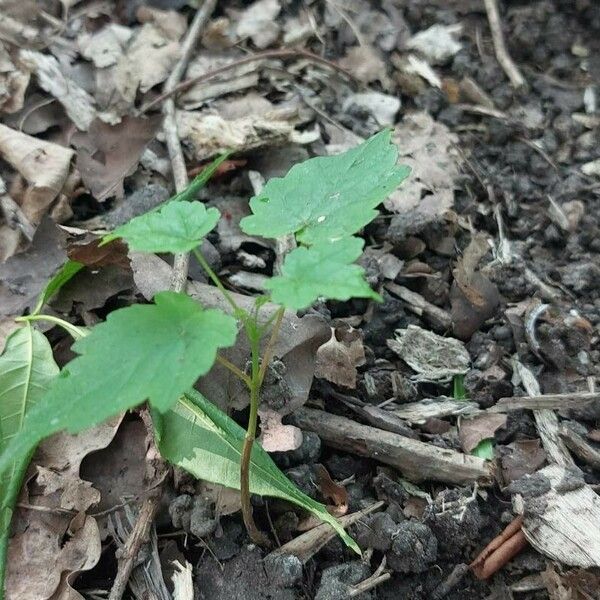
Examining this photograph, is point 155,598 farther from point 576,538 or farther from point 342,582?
point 576,538

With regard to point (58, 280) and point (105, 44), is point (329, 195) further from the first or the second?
Answer: point (105, 44)

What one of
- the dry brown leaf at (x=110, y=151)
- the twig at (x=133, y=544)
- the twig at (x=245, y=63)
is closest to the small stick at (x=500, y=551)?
the twig at (x=133, y=544)

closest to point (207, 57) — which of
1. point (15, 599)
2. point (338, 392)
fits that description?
point (338, 392)

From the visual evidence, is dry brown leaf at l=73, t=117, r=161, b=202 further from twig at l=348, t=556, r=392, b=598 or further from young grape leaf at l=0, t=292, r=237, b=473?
twig at l=348, t=556, r=392, b=598

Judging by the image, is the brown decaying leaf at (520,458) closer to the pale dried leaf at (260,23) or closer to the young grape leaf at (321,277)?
the young grape leaf at (321,277)

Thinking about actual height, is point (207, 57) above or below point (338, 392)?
above

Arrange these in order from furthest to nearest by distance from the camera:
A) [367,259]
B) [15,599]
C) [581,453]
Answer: [367,259] → [581,453] → [15,599]

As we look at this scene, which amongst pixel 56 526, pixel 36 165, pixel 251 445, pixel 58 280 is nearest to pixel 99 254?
pixel 58 280
